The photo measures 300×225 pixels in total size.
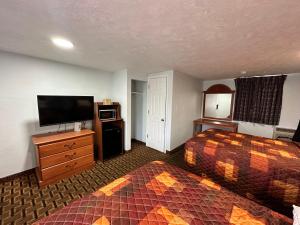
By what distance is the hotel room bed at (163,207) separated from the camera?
2.85ft

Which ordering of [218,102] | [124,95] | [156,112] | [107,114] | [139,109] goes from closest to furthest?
1. [107,114]
2. [124,95]
3. [156,112]
4. [139,109]
5. [218,102]

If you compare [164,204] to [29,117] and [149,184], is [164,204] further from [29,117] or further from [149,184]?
[29,117]

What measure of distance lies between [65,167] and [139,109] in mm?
2526

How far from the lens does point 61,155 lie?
7.50ft

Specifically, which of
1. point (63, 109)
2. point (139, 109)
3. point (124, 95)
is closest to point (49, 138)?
point (63, 109)

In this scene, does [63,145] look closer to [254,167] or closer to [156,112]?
[156,112]

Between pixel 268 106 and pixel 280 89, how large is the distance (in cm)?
49

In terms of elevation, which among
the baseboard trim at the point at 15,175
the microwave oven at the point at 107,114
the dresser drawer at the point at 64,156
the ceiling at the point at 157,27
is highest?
the ceiling at the point at 157,27

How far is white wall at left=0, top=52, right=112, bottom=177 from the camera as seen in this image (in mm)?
2168

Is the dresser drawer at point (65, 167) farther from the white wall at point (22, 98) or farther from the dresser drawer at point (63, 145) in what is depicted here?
the white wall at point (22, 98)

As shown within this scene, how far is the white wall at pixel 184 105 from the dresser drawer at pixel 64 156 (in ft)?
6.51

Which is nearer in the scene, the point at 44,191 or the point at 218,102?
the point at 44,191

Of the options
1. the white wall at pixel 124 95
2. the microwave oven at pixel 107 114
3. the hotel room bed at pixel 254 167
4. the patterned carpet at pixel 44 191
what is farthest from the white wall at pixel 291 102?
the microwave oven at pixel 107 114

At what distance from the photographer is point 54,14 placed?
1.15 meters
